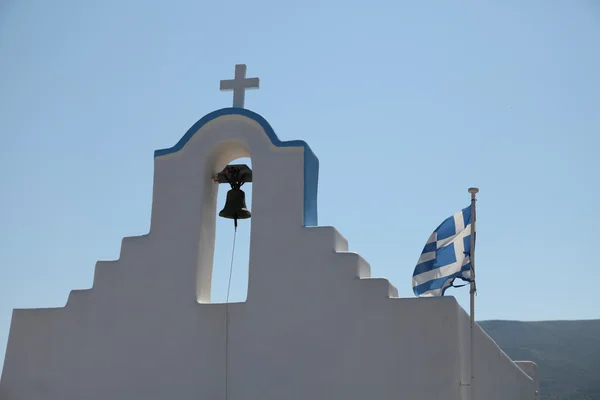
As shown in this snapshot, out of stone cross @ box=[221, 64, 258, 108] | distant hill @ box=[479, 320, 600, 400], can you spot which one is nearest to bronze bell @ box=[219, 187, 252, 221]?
stone cross @ box=[221, 64, 258, 108]

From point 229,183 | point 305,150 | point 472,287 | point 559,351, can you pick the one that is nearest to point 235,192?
point 229,183

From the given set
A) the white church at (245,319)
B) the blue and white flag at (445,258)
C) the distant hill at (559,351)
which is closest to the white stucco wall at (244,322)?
the white church at (245,319)

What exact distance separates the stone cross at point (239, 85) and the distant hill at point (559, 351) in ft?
74.1

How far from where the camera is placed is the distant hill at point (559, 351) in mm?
30984

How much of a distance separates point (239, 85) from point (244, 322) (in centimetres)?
303

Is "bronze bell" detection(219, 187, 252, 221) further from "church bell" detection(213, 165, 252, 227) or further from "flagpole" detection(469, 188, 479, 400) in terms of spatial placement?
"flagpole" detection(469, 188, 479, 400)

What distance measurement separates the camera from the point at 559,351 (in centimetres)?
3297

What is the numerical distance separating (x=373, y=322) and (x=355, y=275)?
1.91ft

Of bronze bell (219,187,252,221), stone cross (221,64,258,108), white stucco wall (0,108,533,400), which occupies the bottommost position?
white stucco wall (0,108,533,400)

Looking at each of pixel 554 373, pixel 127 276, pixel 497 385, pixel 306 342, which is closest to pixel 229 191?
pixel 127 276

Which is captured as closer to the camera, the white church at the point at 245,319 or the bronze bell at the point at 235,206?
the white church at the point at 245,319

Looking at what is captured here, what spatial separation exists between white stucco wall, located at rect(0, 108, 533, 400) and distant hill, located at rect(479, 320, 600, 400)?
2089 cm

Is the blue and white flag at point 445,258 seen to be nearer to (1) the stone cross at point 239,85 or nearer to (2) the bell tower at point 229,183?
(2) the bell tower at point 229,183

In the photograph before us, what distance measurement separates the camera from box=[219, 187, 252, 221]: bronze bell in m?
11.5
